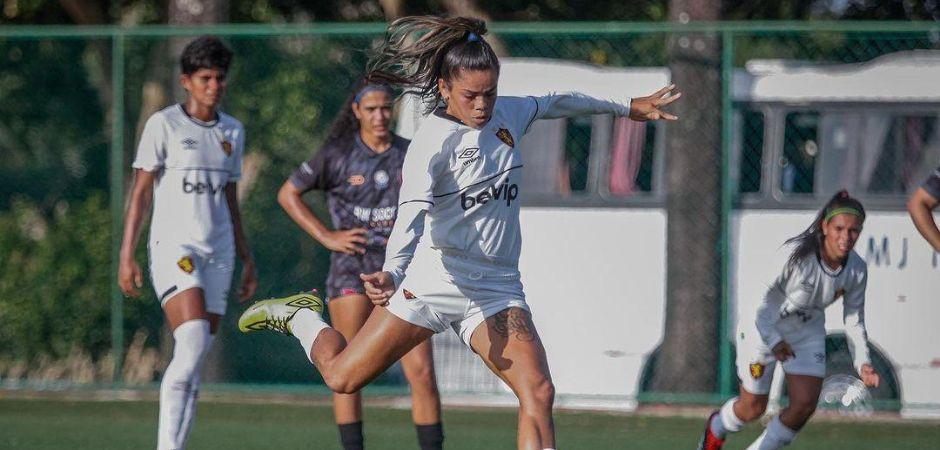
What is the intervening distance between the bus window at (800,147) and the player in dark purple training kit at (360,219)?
205 inches

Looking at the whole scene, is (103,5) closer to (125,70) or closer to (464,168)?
(125,70)

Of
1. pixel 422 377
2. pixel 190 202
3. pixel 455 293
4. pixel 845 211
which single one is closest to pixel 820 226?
pixel 845 211

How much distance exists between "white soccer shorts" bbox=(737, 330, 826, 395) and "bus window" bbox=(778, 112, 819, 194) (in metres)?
4.39

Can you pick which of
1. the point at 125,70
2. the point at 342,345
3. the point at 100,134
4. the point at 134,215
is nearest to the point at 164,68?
the point at 125,70

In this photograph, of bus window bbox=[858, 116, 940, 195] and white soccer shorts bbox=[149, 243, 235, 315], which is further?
bus window bbox=[858, 116, 940, 195]

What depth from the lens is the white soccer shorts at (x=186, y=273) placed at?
7656mm

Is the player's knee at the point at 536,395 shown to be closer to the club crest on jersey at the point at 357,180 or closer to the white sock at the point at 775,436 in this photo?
the club crest on jersey at the point at 357,180

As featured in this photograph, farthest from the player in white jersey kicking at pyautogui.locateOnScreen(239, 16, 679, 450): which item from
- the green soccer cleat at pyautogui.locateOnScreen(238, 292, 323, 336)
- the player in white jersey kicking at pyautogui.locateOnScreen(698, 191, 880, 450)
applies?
the player in white jersey kicking at pyautogui.locateOnScreen(698, 191, 880, 450)

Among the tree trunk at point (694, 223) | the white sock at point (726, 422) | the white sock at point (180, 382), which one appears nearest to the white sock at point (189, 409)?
the white sock at point (180, 382)

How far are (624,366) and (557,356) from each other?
50 centimetres

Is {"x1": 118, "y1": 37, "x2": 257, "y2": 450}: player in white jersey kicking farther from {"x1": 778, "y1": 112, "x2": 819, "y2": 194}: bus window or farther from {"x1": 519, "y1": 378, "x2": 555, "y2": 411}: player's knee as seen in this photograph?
{"x1": 778, "y1": 112, "x2": 819, "y2": 194}: bus window

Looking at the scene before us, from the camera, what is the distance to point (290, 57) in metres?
12.5

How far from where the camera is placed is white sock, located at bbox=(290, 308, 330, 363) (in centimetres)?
656

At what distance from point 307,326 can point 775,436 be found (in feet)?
8.77
